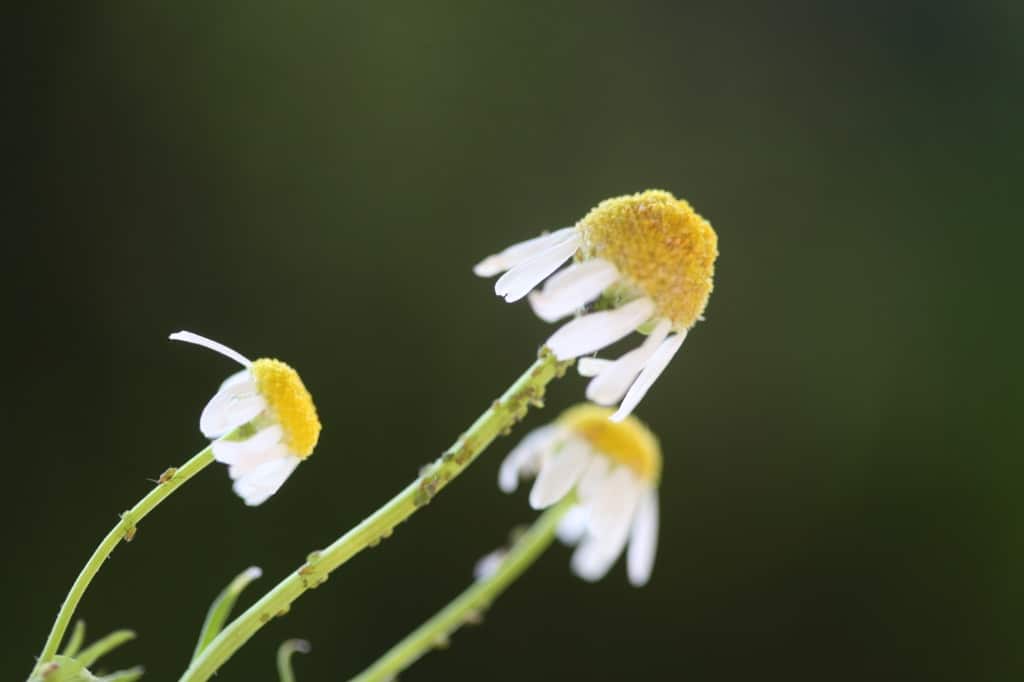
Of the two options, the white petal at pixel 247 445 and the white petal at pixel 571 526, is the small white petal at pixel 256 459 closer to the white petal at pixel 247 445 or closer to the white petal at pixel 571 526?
the white petal at pixel 247 445

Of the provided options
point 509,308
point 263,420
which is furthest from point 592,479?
point 509,308

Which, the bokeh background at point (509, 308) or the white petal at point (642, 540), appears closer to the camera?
the white petal at point (642, 540)

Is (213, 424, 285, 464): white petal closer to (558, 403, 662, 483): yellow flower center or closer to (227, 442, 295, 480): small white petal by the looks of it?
(227, 442, 295, 480): small white petal

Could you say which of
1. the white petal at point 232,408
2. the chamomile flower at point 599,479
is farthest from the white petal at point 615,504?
the white petal at point 232,408

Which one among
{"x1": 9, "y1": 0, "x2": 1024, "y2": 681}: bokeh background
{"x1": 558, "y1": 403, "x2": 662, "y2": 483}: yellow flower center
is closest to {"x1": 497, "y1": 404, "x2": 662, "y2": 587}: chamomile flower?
{"x1": 558, "y1": 403, "x2": 662, "y2": 483}: yellow flower center

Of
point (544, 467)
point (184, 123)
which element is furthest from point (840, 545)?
point (544, 467)

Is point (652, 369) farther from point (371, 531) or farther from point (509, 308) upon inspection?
point (509, 308)

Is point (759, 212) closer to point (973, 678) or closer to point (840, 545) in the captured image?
point (840, 545)
